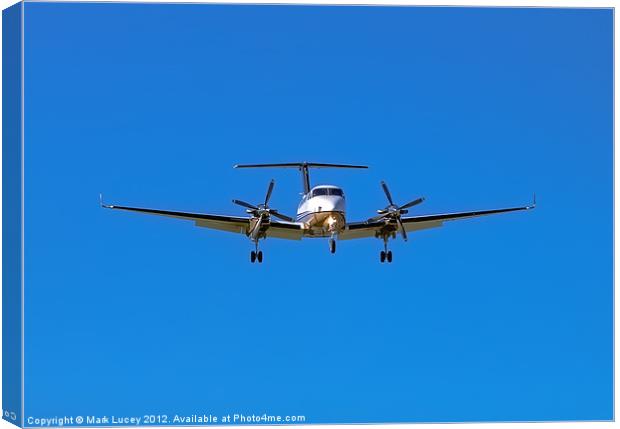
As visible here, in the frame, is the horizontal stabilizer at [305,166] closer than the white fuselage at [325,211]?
No

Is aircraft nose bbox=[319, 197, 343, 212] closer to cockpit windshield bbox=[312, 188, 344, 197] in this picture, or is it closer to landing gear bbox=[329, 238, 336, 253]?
cockpit windshield bbox=[312, 188, 344, 197]

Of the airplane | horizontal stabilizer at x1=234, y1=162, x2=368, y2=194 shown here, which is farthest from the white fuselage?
horizontal stabilizer at x1=234, y1=162, x2=368, y2=194

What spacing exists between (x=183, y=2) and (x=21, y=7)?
4.72 metres

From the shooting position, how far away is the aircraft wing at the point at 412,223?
165 feet

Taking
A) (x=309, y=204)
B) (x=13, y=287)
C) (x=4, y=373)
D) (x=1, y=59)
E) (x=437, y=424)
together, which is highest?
(x=1, y=59)

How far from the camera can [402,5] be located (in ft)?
119

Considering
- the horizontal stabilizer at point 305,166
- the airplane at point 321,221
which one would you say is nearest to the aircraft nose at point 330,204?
the airplane at point 321,221

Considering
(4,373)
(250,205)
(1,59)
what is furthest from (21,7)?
(250,205)

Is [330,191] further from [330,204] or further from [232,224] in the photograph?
[232,224]

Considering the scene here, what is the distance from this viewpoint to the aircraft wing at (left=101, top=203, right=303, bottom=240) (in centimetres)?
4841

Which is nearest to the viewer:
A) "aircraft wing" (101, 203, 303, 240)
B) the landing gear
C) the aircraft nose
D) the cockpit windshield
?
the landing gear

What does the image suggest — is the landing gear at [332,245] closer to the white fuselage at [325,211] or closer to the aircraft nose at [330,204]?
the white fuselage at [325,211]

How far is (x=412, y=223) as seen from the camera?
5178cm

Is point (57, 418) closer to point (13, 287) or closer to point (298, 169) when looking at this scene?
point (13, 287)
